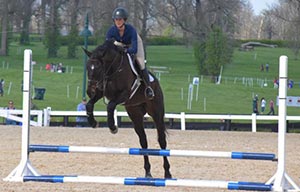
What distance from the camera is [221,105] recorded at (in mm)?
44312

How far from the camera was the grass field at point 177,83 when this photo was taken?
140 ft

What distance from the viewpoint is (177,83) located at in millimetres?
51562

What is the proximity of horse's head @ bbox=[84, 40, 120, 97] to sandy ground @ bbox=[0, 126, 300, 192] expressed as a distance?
1692 mm

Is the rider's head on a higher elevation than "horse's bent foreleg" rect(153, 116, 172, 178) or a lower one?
higher

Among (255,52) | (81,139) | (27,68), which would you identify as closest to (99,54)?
(27,68)

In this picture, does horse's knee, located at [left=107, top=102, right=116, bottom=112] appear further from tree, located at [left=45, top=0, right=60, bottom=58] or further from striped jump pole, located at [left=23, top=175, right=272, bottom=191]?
tree, located at [left=45, top=0, right=60, bottom=58]

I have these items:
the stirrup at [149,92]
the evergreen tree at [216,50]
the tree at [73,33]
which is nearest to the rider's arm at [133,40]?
the stirrup at [149,92]

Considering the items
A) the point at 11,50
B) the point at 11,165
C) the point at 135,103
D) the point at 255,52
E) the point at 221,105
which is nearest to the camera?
the point at 135,103

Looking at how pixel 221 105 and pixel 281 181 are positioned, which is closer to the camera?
pixel 281 181

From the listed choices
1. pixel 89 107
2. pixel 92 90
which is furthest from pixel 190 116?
pixel 92 90

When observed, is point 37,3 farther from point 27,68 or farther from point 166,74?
point 27,68

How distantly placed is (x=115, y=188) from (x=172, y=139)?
10.9 meters

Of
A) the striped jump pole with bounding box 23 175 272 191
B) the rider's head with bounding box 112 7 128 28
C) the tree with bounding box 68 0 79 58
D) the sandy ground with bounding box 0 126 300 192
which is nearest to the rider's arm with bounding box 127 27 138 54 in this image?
the rider's head with bounding box 112 7 128 28

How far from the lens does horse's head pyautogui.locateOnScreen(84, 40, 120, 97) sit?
30.9ft
